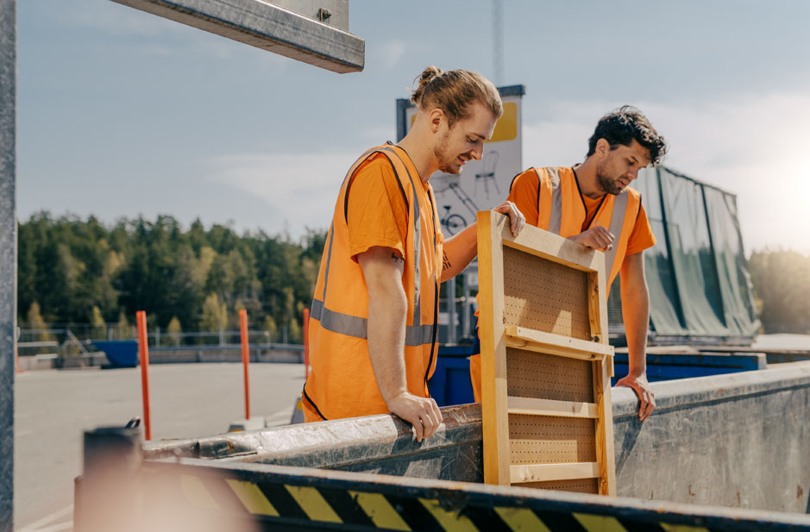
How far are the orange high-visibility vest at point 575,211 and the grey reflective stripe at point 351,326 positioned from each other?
1.22m

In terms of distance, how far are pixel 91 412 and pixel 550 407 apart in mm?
14236

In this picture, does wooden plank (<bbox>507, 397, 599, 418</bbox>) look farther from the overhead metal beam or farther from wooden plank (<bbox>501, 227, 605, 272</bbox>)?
the overhead metal beam

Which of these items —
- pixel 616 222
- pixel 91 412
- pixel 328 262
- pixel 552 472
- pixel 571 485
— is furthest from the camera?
pixel 91 412

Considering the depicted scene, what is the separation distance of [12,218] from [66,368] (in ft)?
116

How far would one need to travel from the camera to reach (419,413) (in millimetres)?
2287

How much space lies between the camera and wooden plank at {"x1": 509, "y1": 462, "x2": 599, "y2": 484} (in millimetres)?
2633

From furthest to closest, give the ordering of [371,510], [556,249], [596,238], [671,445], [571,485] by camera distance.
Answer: [671,445] → [596,238] → [556,249] → [571,485] → [371,510]

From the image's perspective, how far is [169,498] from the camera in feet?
4.60

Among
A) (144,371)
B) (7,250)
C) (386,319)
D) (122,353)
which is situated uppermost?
(7,250)

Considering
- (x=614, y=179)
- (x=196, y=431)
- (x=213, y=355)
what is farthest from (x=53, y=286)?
(x=614, y=179)

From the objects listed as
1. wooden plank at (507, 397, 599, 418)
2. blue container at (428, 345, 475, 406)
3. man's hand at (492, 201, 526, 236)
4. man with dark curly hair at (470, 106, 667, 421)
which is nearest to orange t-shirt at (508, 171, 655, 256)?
man with dark curly hair at (470, 106, 667, 421)

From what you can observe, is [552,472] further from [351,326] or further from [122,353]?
[122,353]

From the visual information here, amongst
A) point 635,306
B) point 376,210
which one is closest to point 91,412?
point 635,306

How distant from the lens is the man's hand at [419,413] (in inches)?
89.8
